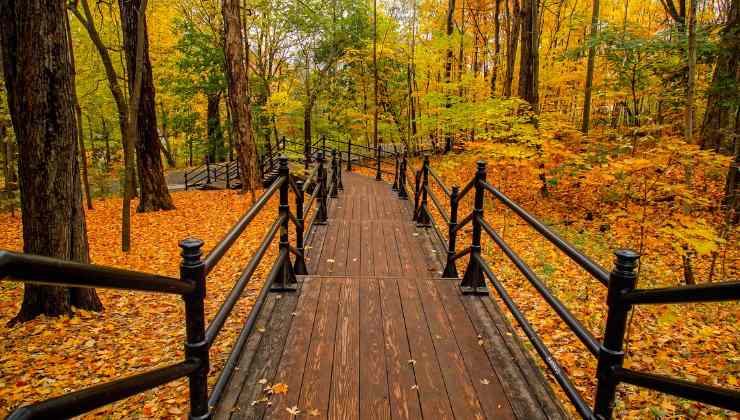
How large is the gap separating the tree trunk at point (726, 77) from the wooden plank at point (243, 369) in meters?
7.90

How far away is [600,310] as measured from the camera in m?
6.36

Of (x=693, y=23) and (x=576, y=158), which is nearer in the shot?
(x=693, y=23)

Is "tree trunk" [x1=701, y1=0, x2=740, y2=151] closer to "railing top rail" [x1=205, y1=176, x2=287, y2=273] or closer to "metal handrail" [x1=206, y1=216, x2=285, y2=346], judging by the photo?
"railing top rail" [x1=205, y1=176, x2=287, y2=273]

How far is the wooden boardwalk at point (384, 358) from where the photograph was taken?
249cm

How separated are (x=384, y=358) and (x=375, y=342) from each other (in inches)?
8.9

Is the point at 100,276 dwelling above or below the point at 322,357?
above

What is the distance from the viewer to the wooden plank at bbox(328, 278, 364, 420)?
8.13ft

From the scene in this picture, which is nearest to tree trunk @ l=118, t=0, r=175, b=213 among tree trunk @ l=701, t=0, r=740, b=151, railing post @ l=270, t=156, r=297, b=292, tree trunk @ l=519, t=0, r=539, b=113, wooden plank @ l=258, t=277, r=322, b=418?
railing post @ l=270, t=156, r=297, b=292

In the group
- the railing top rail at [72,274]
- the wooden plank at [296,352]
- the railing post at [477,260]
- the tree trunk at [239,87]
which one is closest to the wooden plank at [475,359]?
the railing post at [477,260]

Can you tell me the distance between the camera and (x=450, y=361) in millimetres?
2984

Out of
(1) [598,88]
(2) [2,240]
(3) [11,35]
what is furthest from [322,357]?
(1) [598,88]

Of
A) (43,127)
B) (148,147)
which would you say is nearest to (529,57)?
(43,127)

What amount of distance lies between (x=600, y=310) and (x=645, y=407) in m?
2.56

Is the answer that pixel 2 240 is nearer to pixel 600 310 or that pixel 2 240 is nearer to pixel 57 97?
pixel 57 97
